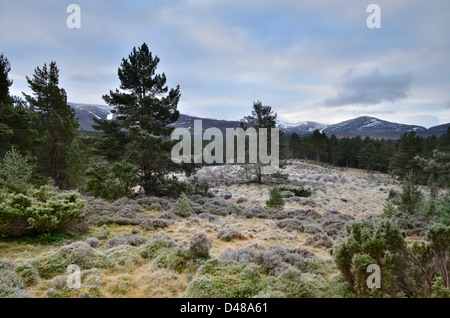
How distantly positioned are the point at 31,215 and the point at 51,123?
1767 centimetres

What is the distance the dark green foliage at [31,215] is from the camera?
21.4 feet

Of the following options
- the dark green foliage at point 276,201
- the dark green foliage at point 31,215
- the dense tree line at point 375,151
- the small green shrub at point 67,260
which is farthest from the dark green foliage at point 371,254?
the dense tree line at point 375,151

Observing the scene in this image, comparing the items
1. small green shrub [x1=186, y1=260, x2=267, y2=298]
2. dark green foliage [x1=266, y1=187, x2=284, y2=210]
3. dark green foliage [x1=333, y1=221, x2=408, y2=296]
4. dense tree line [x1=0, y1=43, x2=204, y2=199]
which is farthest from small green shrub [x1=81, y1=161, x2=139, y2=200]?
dark green foliage [x1=333, y1=221, x2=408, y2=296]

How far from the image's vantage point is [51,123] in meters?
20.2

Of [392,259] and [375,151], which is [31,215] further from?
[375,151]

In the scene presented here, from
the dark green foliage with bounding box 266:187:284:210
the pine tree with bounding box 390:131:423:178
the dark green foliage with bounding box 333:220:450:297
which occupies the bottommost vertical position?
the dark green foliage with bounding box 266:187:284:210

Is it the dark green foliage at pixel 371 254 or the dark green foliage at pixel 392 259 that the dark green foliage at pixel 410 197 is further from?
the dark green foliage at pixel 371 254

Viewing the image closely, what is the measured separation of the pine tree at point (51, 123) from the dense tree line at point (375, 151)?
36443 mm

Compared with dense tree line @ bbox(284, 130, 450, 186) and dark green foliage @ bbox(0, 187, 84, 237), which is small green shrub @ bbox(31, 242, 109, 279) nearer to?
dark green foliage @ bbox(0, 187, 84, 237)

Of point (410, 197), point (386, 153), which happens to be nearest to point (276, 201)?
point (410, 197)

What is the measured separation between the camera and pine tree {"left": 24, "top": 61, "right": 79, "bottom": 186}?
2023cm

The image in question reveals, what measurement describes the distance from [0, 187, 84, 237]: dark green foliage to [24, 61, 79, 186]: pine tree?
51.1ft
